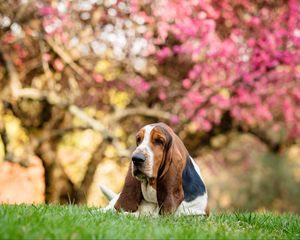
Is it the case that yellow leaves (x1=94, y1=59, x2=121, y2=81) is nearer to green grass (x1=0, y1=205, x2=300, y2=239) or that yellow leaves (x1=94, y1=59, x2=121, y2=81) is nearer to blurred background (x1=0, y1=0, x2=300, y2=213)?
blurred background (x1=0, y1=0, x2=300, y2=213)

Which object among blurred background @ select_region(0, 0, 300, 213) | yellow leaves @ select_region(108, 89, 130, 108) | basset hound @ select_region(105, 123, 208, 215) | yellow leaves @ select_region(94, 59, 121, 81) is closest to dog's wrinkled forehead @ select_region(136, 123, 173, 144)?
basset hound @ select_region(105, 123, 208, 215)

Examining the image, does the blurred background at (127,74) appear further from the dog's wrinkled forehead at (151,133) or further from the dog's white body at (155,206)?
the dog's wrinkled forehead at (151,133)

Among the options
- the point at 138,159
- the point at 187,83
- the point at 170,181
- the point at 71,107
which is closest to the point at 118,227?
the point at 138,159

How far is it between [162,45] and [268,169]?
13103mm

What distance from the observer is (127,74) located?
1106cm

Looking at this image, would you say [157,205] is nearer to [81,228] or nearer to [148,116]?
[81,228]

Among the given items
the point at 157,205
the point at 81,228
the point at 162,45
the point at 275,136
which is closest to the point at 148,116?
the point at 162,45

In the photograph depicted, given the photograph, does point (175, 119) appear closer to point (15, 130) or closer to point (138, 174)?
point (15, 130)

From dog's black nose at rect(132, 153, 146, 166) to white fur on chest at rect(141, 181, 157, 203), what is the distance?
357 millimetres

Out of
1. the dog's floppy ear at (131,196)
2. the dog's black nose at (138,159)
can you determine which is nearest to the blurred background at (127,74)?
the dog's floppy ear at (131,196)

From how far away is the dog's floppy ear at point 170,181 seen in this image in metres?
5.44

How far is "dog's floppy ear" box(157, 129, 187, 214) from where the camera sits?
5.44 m

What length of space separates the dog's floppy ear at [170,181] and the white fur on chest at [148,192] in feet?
0.28

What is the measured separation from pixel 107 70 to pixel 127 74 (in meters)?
0.38
